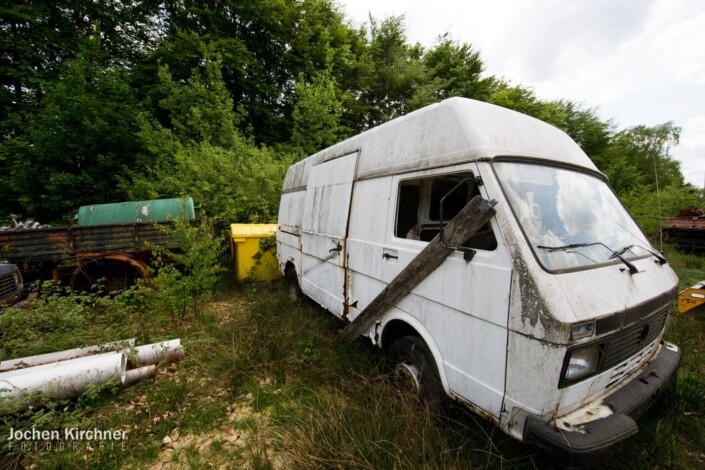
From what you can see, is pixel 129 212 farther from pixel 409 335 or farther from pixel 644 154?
pixel 644 154

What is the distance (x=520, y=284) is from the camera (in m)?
1.54

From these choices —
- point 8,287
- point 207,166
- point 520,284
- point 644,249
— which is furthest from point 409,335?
point 207,166

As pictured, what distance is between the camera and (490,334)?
1711mm

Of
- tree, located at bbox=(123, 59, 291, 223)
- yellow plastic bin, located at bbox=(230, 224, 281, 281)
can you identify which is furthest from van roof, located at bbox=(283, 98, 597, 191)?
tree, located at bbox=(123, 59, 291, 223)

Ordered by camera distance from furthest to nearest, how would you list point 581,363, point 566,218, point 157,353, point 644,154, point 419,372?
1. point 644,154
2. point 157,353
3. point 419,372
4. point 566,218
5. point 581,363

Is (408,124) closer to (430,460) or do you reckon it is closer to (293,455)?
(430,460)

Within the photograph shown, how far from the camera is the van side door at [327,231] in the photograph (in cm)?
338

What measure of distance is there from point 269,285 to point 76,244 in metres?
3.67

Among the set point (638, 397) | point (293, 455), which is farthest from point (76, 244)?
point (638, 397)

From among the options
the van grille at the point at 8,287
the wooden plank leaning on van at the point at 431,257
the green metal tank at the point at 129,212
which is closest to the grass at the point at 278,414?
the wooden plank leaning on van at the point at 431,257

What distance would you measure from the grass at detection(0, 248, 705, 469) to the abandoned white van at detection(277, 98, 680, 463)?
1.40 ft

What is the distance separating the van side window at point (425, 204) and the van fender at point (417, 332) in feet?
2.54

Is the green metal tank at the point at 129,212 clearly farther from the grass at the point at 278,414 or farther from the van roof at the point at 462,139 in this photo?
the van roof at the point at 462,139

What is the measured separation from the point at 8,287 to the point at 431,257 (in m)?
6.23
